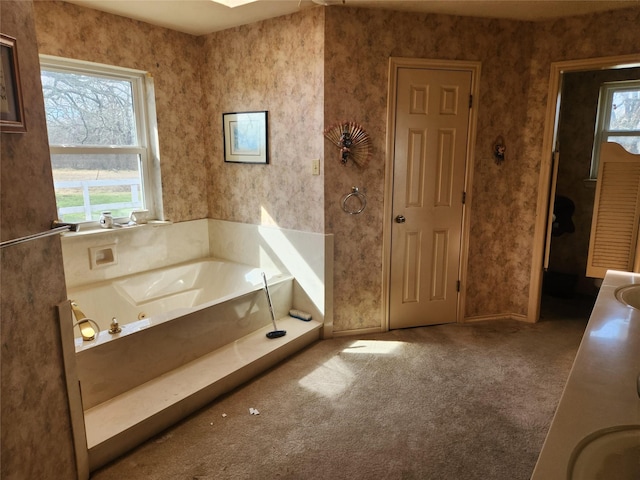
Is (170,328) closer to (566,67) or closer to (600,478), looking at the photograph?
(600,478)

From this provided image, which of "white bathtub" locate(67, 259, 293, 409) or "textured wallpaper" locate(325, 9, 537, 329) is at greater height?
"textured wallpaper" locate(325, 9, 537, 329)

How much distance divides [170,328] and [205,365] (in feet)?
Answer: 1.09

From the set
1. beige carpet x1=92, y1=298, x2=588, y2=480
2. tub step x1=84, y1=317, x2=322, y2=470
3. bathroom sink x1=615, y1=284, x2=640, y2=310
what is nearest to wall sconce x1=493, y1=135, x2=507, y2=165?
beige carpet x1=92, y1=298, x2=588, y2=480

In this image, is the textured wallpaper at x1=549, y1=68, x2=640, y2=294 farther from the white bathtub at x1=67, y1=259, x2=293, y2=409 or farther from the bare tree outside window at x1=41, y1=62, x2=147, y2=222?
the bare tree outside window at x1=41, y1=62, x2=147, y2=222

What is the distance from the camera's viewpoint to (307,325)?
3.19 meters

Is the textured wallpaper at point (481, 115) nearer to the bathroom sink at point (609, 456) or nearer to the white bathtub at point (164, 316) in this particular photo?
the white bathtub at point (164, 316)

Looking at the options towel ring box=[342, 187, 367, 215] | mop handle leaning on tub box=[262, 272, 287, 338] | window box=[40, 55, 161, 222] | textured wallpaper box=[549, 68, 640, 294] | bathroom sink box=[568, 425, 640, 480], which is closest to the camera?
bathroom sink box=[568, 425, 640, 480]

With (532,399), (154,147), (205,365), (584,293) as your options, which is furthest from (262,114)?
(584,293)

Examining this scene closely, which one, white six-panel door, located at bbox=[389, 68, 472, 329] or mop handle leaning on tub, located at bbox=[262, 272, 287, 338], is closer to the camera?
mop handle leaning on tub, located at bbox=[262, 272, 287, 338]

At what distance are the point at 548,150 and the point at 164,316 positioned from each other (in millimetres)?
3079

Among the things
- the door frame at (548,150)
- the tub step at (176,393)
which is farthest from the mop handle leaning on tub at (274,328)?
the door frame at (548,150)

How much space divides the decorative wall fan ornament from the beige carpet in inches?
55.4

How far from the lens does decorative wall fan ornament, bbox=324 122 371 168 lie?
300cm

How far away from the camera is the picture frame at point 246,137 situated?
335 cm
